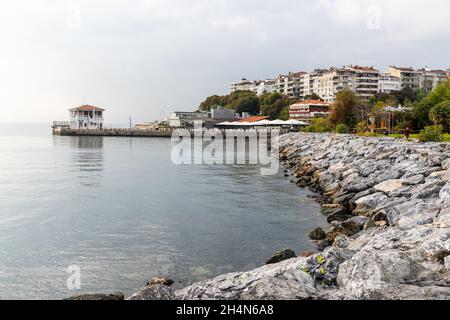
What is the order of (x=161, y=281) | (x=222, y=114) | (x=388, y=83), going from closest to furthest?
(x=161, y=281)
(x=388, y=83)
(x=222, y=114)

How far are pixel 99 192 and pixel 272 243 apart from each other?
36.1 feet

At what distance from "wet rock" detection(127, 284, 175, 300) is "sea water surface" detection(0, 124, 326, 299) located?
8.87ft

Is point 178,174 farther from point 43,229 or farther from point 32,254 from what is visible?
point 32,254

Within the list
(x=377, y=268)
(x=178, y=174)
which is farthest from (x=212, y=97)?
(x=377, y=268)

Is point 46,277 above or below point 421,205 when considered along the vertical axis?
below

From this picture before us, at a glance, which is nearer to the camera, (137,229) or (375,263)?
(375,263)

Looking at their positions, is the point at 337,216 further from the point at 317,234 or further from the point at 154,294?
the point at 154,294

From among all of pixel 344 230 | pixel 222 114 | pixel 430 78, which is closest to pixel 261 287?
pixel 344 230

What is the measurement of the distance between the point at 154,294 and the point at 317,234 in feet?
22.0

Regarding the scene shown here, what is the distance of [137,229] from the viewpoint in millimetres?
12734

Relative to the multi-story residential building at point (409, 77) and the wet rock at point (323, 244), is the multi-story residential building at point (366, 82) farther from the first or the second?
the wet rock at point (323, 244)

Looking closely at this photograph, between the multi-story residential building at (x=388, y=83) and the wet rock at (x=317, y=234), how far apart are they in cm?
9727

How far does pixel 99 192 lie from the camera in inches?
776

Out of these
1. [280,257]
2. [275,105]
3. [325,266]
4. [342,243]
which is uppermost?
[275,105]
